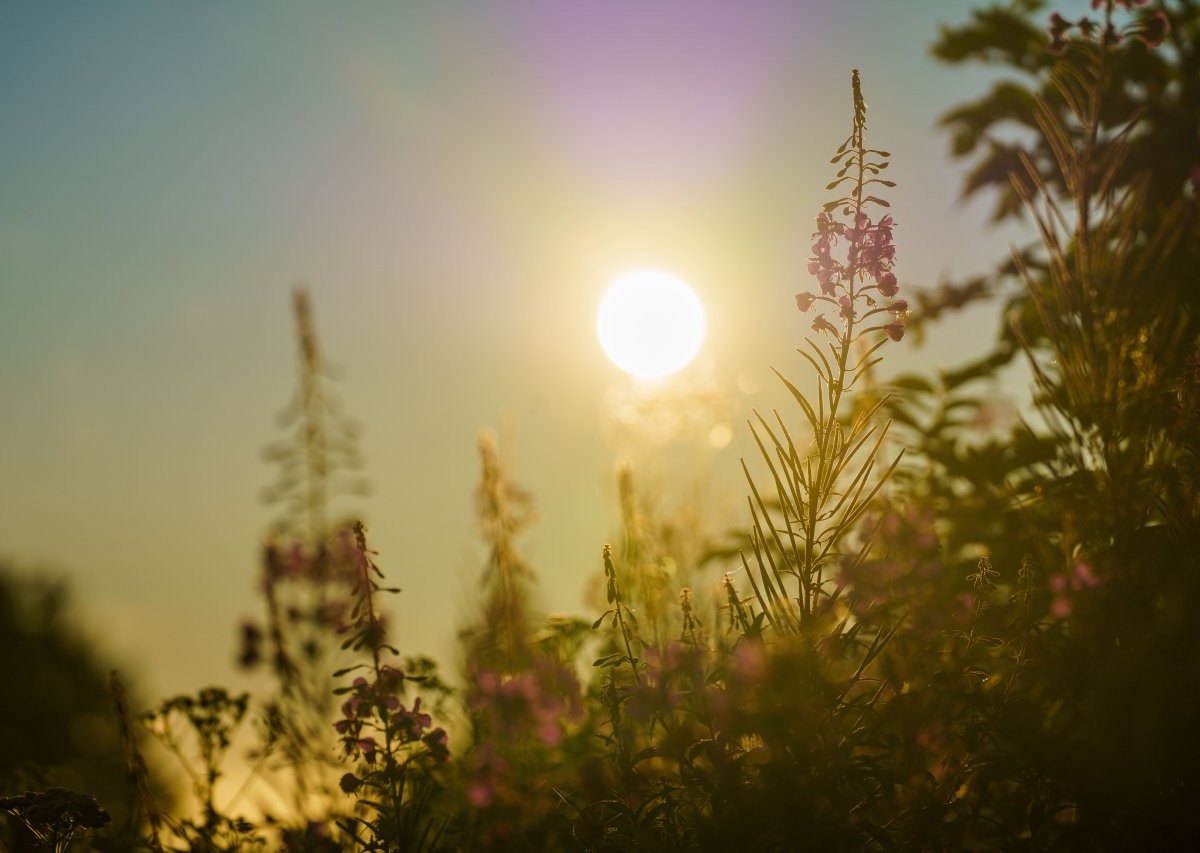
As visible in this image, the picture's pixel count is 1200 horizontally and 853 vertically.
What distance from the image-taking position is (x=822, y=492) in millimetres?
2057

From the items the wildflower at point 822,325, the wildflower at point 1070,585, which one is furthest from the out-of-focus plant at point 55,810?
the wildflower at point 1070,585

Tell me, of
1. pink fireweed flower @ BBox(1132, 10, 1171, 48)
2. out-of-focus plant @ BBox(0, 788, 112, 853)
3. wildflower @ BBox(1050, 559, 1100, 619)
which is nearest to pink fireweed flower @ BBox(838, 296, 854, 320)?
wildflower @ BBox(1050, 559, 1100, 619)

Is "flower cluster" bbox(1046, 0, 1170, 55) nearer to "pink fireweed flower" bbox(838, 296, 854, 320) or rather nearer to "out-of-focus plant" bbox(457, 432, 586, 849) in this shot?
"pink fireweed flower" bbox(838, 296, 854, 320)

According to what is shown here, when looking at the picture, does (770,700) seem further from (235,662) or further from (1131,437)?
(235,662)

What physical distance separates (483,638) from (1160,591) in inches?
101

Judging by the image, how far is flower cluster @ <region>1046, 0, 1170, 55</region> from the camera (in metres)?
2.92

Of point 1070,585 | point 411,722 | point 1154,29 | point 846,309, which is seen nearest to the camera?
point 846,309

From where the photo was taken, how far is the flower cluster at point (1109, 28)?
9.58 ft

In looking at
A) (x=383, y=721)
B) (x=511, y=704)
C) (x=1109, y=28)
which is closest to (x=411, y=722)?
(x=383, y=721)

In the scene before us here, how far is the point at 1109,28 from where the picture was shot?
291cm

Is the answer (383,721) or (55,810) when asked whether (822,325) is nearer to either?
(383,721)

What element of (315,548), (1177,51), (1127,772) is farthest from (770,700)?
(1177,51)

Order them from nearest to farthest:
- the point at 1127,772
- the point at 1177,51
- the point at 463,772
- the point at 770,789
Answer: the point at 770,789 < the point at 1127,772 < the point at 463,772 < the point at 1177,51

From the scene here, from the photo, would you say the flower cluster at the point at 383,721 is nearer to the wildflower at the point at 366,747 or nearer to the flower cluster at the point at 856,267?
the wildflower at the point at 366,747
